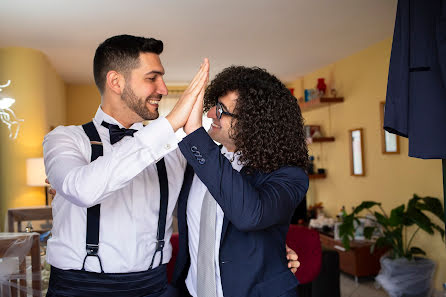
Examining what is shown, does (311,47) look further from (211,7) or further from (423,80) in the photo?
(423,80)

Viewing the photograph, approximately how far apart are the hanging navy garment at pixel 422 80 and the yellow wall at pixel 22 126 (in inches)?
181

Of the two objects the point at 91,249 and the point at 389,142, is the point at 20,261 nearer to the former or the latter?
the point at 91,249

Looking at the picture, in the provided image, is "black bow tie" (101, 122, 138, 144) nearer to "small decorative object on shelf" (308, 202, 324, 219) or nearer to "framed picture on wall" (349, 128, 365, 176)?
"framed picture on wall" (349, 128, 365, 176)

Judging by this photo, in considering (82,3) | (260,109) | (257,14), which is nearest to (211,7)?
(257,14)

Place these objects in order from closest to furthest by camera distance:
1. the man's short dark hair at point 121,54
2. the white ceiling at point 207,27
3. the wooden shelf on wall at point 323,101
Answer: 1. the man's short dark hair at point 121,54
2. the white ceiling at point 207,27
3. the wooden shelf on wall at point 323,101

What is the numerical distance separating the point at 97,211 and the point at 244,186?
0.48 meters

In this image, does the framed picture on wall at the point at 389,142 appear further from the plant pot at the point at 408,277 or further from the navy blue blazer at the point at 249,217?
the navy blue blazer at the point at 249,217

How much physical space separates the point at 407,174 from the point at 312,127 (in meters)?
2.21

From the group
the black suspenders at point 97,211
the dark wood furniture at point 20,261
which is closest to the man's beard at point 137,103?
the black suspenders at point 97,211

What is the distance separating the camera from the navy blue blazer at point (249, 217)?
3.54ft

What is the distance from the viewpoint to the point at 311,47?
5.28m

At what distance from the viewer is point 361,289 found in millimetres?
4395

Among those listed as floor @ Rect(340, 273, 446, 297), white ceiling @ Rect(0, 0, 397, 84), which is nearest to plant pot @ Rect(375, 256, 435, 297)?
floor @ Rect(340, 273, 446, 297)

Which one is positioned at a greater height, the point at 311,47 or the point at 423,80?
the point at 311,47
